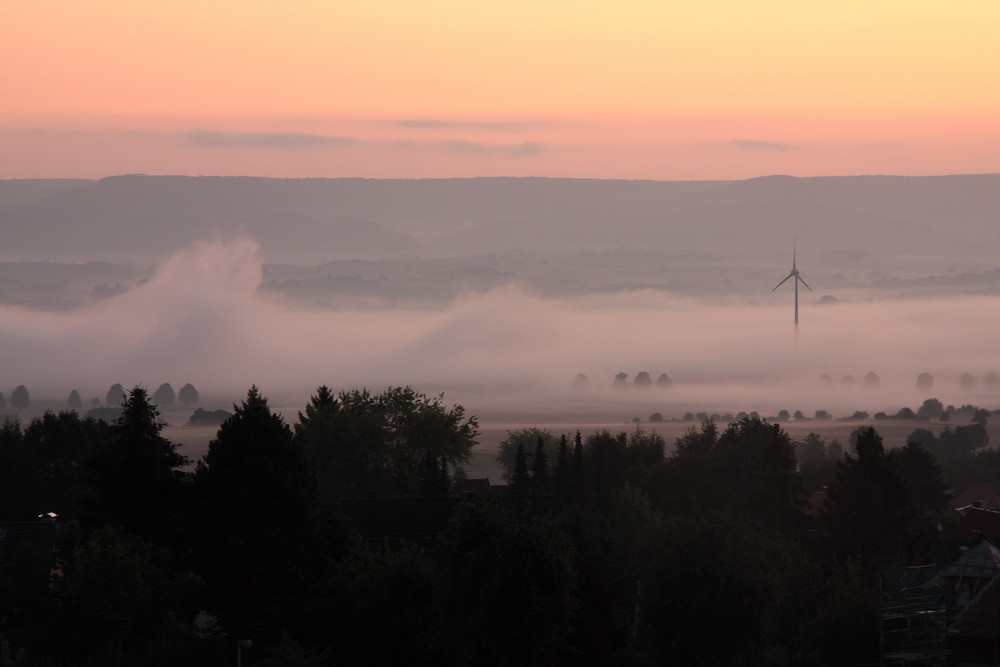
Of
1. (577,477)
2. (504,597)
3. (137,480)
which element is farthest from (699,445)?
(504,597)

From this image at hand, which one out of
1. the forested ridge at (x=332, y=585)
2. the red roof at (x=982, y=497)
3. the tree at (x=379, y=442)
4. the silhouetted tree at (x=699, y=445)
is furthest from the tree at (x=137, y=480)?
the red roof at (x=982, y=497)

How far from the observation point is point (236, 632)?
2240 inches

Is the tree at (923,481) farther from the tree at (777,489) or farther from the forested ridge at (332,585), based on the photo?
the forested ridge at (332,585)

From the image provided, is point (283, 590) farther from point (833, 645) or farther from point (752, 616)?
point (833, 645)

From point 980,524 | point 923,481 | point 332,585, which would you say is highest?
point 923,481

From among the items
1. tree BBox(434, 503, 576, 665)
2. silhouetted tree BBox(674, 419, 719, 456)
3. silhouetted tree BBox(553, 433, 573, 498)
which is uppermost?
silhouetted tree BBox(674, 419, 719, 456)

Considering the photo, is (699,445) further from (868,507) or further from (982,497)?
(868,507)

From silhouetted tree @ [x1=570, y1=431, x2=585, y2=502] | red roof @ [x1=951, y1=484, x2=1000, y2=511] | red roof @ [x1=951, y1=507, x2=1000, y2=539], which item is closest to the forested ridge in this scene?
red roof @ [x1=951, y1=507, x2=1000, y2=539]

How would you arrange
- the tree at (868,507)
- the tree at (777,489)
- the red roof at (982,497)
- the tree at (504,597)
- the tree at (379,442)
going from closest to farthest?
the tree at (504,597) → the tree at (868,507) → the tree at (777,489) → the tree at (379,442) → the red roof at (982,497)

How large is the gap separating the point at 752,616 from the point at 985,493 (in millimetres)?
112571

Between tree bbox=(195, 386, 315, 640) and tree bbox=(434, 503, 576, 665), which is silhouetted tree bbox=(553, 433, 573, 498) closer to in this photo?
tree bbox=(195, 386, 315, 640)

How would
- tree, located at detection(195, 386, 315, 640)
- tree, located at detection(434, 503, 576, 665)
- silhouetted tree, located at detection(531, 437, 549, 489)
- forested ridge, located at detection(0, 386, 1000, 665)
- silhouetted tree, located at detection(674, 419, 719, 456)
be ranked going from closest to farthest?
tree, located at detection(434, 503, 576, 665) → forested ridge, located at detection(0, 386, 1000, 665) → tree, located at detection(195, 386, 315, 640) → silhouetted tree, located at detection(531, 437, 549, 489) → silhouetted tree, located at detection(674, 419, 719, 456)

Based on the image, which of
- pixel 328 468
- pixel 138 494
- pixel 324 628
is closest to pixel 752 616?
pixel 324 628

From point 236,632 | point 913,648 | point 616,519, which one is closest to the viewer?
point 236,632
